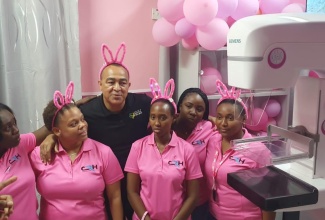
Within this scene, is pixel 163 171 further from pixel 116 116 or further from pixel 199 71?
pixel 199 71

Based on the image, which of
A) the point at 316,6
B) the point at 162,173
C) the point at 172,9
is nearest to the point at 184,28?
the point at 172,9

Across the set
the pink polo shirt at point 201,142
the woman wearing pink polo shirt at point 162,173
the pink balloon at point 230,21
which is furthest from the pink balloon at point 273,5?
the woman wearing pink polo shirt at point 162,173

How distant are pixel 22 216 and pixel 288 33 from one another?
1350mm

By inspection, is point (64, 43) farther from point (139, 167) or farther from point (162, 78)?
point (139, 167)

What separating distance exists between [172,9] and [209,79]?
56 cm

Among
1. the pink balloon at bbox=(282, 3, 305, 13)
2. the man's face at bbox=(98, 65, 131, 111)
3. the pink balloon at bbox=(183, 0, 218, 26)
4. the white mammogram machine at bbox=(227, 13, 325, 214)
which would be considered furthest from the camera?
the pink balloon at bbox=(282, 3, 305, 13)

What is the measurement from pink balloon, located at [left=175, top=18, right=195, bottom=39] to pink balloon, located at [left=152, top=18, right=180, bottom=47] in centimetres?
7

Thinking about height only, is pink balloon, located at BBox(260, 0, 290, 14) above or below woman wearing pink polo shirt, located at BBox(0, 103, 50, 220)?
above

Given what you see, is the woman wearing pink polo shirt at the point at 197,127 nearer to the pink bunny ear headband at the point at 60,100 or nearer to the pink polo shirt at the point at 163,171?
the pink polo shirt at the point at 163,171

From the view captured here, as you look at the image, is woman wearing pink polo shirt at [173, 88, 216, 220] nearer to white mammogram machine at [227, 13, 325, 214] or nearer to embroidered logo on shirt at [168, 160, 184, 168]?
embroidered logo on shirt at [168, 160, 184, 168]

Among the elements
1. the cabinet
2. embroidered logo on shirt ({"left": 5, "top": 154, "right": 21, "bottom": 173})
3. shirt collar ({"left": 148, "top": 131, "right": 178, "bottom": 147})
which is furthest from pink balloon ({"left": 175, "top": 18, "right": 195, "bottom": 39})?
embroidered logo on shirt ({"left": 5, "top": 154, "right": 21, "bottom": 173})

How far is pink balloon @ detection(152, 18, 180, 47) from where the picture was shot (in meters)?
2.50

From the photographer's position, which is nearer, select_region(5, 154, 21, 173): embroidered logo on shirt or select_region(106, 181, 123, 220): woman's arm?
select_region(5, 154, 21, 173): embroidered logo on shirt

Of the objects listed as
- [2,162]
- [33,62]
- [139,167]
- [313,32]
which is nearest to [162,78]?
[33,62]
